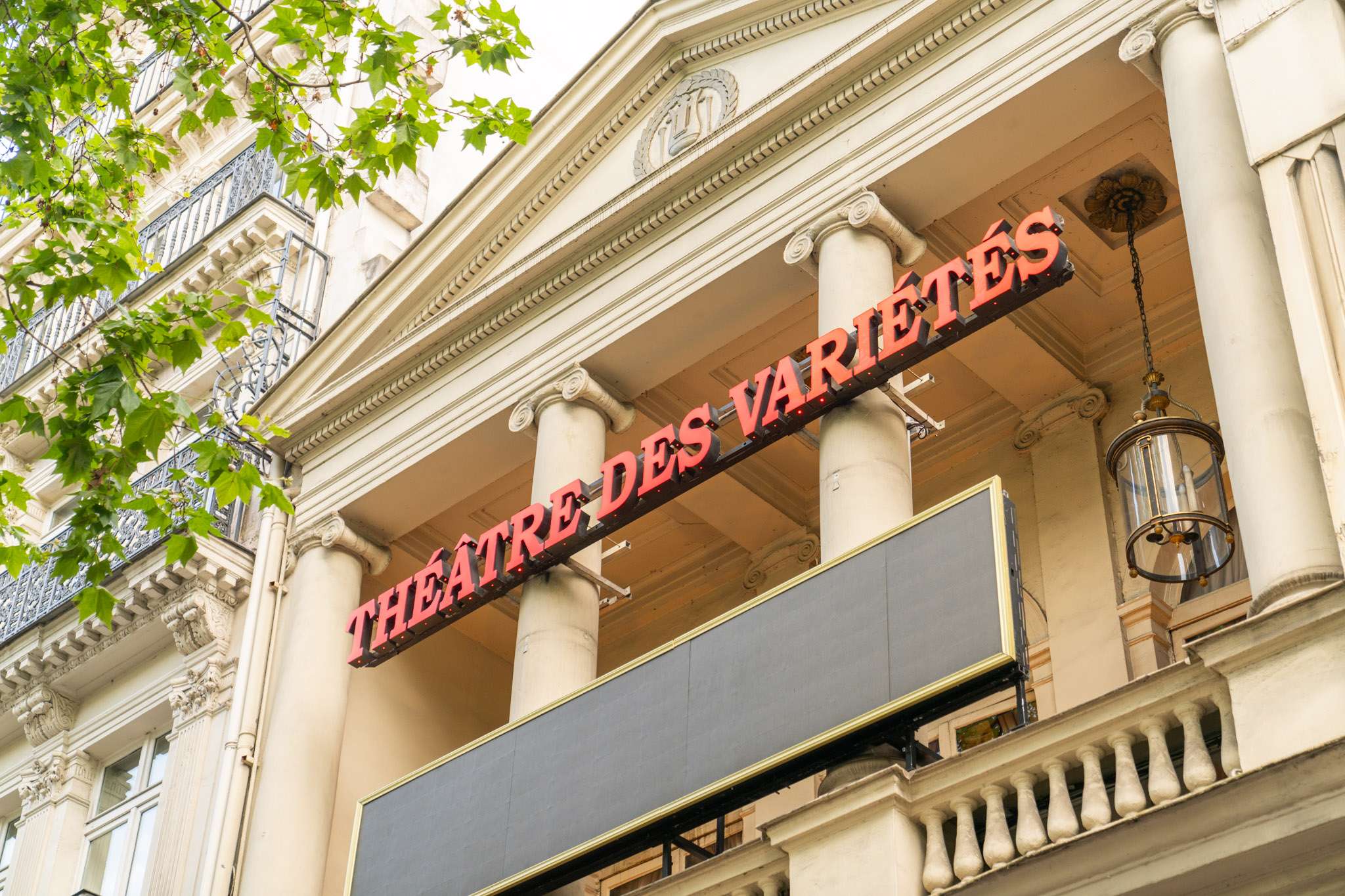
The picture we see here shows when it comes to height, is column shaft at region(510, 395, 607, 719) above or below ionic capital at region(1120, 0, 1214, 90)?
below

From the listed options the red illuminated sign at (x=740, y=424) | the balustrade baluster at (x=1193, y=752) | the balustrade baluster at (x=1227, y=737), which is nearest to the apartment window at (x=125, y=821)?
the red illuminated sign at (x=740, y=424)

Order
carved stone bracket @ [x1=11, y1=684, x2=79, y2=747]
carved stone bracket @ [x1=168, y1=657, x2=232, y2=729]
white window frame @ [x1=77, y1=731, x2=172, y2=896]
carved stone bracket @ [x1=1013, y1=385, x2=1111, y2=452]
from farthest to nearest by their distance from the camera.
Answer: carved stone bracket @ [x1=11, y1=684, x2=79, y2=747]
white window frame @ [x1=77, y1=731, x2=172, y2=896]
carved stone bracket @ [x1=168, y1=657, x2=232, y2=729]
carved stone bracket @ [x1=1013, y1=385, x2=1111, y2=452]

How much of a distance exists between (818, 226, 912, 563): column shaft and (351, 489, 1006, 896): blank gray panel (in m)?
0.58

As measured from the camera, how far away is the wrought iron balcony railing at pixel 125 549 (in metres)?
20.1

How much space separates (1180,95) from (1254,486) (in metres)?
3.52

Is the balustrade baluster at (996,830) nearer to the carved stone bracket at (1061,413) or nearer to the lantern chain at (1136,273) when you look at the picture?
the lantern chain at (1136,273)

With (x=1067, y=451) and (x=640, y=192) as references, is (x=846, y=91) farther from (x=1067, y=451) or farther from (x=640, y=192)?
Answer: (x=1067, y=451)

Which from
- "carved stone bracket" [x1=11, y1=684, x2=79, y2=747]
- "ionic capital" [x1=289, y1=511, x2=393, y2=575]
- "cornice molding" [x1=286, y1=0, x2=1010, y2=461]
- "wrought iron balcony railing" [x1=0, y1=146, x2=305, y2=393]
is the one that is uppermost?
"wrought iron balcony railing" [x1=0, y1=146, x2=305, y2=393]

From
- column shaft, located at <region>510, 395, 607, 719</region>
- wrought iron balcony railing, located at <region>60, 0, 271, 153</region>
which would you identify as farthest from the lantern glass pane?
wrought iron balcony railing, located at <region>60, 0, 271, 153</region>

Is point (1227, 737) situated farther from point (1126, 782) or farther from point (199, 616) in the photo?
point (199, 616)

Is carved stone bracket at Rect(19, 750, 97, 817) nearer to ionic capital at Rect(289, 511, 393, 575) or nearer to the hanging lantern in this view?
ionic capital at Rect(289, 511, 393, 575)

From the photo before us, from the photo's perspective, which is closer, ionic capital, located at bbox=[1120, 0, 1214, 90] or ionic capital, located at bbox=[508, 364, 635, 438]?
ionic capital, located at bbox=[1120, 0, 1214, 90]

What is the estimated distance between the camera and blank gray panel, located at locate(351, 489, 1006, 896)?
41.5 ft

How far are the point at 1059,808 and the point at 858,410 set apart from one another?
15.1 feet
